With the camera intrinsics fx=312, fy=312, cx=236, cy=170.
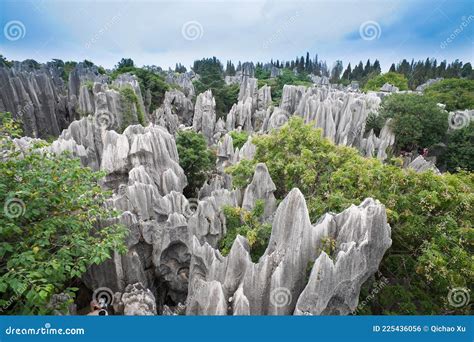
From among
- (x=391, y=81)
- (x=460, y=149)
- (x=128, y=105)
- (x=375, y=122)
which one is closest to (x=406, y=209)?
(x=460, y=149)

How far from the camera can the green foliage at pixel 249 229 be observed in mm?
8664

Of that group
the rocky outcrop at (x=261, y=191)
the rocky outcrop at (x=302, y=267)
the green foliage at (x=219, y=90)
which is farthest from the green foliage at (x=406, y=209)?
the green foliage at (x=219, y=90)

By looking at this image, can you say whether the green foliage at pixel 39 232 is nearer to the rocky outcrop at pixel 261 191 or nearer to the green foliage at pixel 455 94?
the rocky outcrop at pixel 261 191

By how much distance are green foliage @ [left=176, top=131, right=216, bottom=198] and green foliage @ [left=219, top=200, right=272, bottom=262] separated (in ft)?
28.7

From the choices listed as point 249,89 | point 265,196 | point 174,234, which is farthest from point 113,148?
point 249,89

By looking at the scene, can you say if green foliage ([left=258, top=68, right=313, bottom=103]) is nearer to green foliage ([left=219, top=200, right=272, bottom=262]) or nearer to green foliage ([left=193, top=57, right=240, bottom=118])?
green foliage ([left=193, top=57, right=240, bottom=118])

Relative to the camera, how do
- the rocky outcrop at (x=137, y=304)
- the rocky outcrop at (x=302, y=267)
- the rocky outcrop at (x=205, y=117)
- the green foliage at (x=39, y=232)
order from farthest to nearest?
the rocky outcrop at (x=205, y=117) → the rocky outcrop at (x=137, y=304) → the rocky outcrop at (x=302, y=267) → the green foliage at (x=39, y=232)

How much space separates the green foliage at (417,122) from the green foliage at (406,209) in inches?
488

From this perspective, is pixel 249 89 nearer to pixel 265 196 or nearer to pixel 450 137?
pixel 450 137

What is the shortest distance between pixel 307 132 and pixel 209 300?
7.10 metres

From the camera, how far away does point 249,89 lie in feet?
131

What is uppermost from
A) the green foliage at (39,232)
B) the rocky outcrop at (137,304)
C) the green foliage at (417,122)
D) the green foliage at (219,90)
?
the green foliage at (219,90)

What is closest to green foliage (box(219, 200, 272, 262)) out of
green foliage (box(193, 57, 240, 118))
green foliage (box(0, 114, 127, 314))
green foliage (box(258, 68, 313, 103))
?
green foliage (box(0, 114, 127, 314))

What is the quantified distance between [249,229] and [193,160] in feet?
34.4
